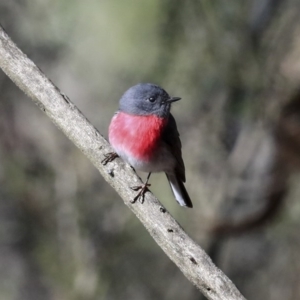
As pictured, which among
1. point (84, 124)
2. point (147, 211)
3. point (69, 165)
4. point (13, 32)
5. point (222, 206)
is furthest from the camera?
point (69, 165)

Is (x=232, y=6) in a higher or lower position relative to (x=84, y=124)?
higher

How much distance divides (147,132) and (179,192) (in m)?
0.74

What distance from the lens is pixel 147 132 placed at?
173 inches

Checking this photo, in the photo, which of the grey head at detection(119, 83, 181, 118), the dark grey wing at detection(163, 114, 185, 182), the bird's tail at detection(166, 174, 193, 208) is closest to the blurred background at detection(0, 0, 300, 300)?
the bird's tail at detection(166, 174, 193, 208)

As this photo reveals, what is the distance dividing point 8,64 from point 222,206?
347 cm

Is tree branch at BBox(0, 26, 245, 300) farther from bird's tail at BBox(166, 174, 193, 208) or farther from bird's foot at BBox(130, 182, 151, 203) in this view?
bird's tail at BBox(166, 174, 193, 208)

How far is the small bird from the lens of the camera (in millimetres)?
4316

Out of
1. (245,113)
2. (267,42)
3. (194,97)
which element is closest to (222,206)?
(245,113)

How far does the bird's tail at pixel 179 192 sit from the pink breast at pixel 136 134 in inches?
22.1

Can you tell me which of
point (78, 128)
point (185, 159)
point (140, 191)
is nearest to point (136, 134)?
point (78, 128)

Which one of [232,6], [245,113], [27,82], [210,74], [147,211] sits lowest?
[147,211]

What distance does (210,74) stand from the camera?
22.1 ft

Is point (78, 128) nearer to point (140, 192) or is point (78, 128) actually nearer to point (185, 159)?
point (140, 192)

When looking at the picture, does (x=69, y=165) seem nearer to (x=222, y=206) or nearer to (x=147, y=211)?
(x=222, y=206)
